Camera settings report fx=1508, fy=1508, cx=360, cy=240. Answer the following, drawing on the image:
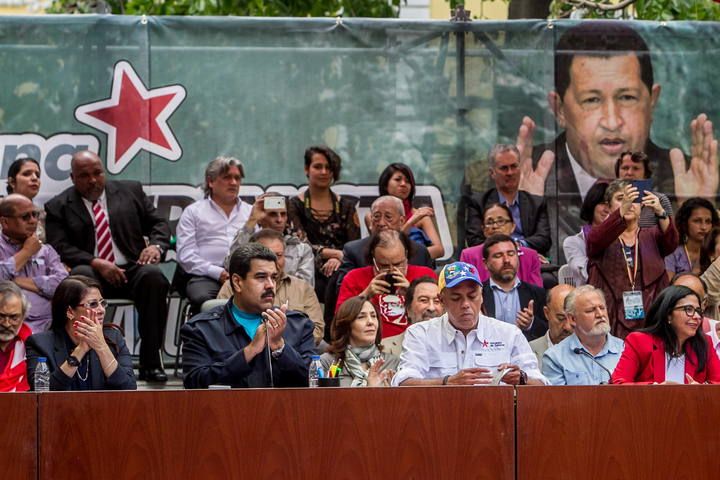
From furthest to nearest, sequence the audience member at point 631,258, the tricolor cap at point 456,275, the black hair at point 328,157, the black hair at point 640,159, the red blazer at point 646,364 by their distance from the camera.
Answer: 1. the black hair at point 640,159
2. the black hair at point 328,157
3. the audience member at point 631,258
4. the red blazer at point 646,364
5. the tricolor cap at point 456,275

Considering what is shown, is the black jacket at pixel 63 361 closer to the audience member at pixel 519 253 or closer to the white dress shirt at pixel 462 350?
the white dress shirt at pixel 462 350

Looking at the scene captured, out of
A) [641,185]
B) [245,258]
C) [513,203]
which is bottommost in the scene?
[245,258]

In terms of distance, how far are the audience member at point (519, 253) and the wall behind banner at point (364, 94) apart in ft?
2.35

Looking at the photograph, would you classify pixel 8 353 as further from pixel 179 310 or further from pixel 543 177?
pixel 543 177

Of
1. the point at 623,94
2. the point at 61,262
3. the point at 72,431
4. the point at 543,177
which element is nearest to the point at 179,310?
the point at 61,262

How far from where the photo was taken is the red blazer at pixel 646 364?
29.1 ft

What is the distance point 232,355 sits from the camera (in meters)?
8.16

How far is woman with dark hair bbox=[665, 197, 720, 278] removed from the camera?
11844mm

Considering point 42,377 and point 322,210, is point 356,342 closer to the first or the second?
point 42,377

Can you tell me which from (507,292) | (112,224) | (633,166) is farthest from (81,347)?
(633,166)

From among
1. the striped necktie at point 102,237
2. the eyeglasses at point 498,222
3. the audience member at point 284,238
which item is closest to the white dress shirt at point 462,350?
the audience member at point 284,238

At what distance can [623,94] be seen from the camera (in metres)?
12.7

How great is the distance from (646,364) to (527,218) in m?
3.44

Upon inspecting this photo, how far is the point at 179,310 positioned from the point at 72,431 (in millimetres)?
4977
